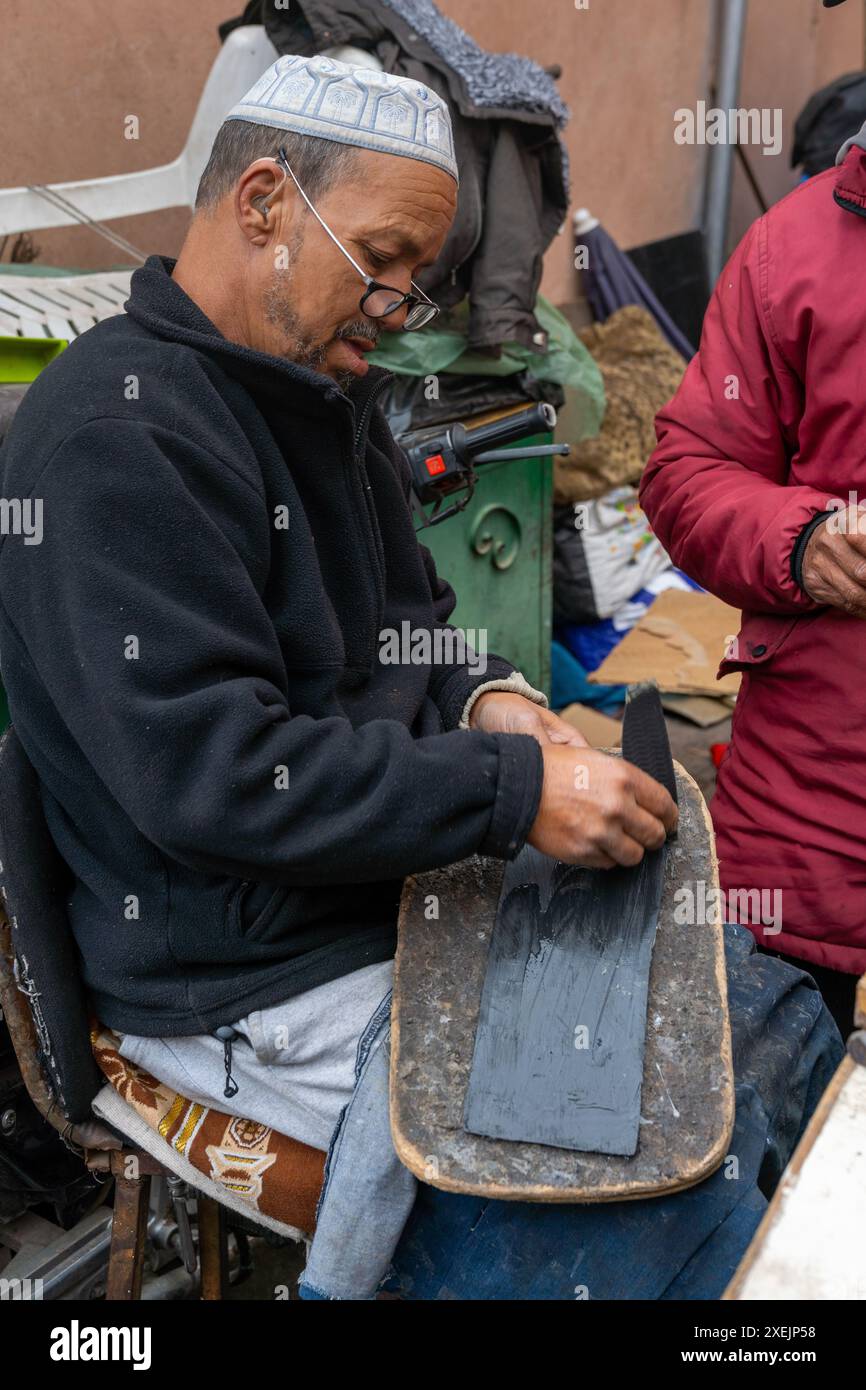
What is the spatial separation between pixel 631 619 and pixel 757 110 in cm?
421

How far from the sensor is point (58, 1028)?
1508mm

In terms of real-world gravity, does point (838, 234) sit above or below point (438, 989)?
above

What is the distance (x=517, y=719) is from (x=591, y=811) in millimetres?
380

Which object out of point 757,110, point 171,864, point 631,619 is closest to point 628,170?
point 757,110

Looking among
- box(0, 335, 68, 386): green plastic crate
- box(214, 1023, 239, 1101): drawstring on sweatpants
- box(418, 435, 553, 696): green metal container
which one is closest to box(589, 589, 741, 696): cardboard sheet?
box(418, 435, 553, 696): green metal container

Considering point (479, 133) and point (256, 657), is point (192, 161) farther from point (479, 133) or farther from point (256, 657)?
point (256, 657)

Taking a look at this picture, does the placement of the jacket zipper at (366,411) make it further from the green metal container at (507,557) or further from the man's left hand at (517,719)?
the green metal container at (507,557)

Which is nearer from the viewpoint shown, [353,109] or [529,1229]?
[529,1229]

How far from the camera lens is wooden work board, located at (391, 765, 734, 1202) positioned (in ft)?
3.97

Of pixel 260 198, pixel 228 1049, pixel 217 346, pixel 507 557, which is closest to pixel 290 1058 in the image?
pixel 228 1049

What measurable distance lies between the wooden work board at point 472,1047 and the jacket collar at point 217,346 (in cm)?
60

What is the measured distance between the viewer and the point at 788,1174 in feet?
3.32

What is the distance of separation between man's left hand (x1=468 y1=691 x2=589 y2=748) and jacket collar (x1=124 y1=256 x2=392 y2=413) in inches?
20.0

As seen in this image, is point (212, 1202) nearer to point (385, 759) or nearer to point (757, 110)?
point (385, 759)
